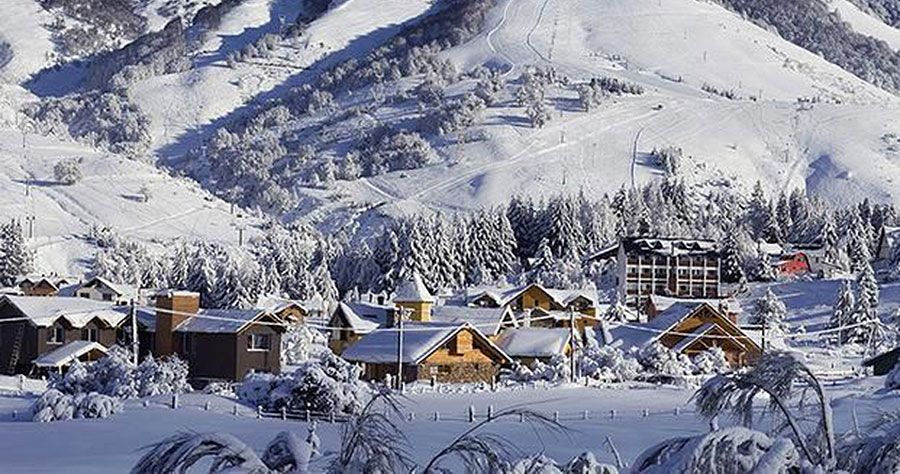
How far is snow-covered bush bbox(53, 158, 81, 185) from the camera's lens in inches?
6550

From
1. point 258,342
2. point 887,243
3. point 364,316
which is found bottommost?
point 887,243

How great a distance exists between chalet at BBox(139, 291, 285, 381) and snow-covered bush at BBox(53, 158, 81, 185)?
360 ft

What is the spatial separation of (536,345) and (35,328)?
1925cm

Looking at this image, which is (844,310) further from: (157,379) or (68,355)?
(157,379)

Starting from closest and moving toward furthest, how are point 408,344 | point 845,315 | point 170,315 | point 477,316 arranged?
point 408,344
point 170,315
point 477,316
point 845,315

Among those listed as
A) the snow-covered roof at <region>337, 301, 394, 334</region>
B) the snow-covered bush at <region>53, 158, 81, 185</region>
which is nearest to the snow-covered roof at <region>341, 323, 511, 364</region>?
the snow-covered roof at <region>337, 301, 394, 334</region>

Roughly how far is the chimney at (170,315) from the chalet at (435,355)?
6139mm

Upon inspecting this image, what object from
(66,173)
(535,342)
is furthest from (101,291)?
(66,173)

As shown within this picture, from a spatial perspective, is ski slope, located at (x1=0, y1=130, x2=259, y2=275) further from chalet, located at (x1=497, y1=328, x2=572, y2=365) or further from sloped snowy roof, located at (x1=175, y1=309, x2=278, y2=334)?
sloped snowy roof, located at (x1=175, y1=309, x2=278, y2=334)

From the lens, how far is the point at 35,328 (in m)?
61.0

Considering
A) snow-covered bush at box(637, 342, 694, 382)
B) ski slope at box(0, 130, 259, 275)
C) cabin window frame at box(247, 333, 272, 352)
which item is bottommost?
ski slope at box(0, 130, 259, 275)

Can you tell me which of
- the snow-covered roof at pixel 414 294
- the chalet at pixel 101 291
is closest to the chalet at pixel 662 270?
the chalet at pixel 101 291

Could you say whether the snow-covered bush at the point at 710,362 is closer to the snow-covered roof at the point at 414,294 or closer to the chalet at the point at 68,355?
A: the snow-covered roof at the point at 414,294

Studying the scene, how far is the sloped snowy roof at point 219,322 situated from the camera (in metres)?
58.5
